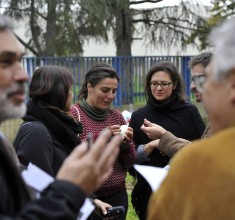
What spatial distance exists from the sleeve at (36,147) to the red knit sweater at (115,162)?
894mm

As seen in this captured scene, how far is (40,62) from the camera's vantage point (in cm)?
1033

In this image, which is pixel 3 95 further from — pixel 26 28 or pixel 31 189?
pixel 26 28

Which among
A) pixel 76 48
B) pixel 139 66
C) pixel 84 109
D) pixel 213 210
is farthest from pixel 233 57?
pixel 76 48

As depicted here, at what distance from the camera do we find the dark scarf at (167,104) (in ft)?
12.9

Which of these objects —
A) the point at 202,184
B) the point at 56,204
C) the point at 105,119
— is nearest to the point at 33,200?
the point at 56,204

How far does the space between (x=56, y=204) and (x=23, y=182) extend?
1.01 ft

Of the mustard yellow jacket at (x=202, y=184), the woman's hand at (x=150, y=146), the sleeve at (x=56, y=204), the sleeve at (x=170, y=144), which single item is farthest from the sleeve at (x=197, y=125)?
the sleeve at (x=56, y=204)

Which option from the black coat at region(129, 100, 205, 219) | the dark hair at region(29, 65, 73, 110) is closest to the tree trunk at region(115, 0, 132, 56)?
the black coat at region(129, 100, 205, 219)

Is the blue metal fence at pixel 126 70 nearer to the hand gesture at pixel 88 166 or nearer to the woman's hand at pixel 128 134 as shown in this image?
the woman's hand at pixel 128 134

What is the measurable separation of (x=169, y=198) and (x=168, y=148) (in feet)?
6.04

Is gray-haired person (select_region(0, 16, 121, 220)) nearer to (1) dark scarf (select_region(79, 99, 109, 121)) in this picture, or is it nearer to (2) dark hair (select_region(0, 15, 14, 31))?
(2) dark hair (select_region(0, 15, 14, 31))

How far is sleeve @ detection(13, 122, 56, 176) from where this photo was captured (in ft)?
9.07

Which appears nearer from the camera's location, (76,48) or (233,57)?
(233,57)

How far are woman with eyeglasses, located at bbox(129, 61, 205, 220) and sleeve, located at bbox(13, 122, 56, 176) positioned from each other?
3.82ft
